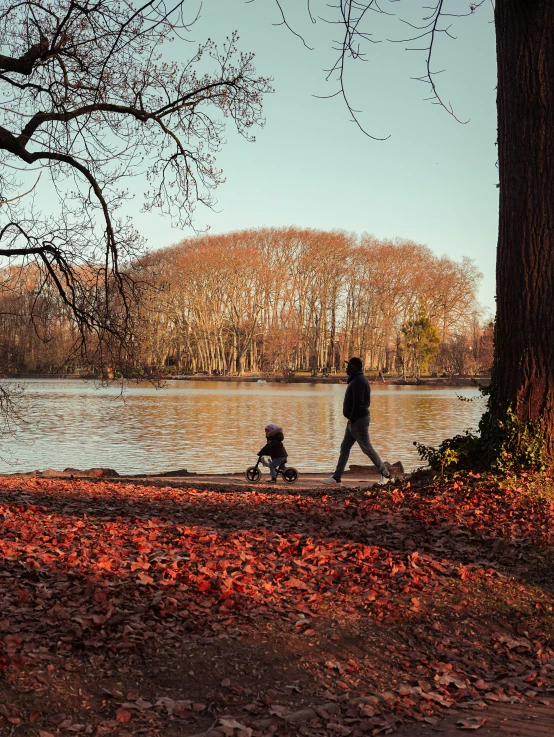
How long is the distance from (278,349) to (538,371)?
80261 millimetres

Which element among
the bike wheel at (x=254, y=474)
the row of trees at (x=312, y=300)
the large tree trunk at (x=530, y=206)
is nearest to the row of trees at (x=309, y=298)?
the row of trees at (x=312, y=300)

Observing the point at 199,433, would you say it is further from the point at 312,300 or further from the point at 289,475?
the point at 312,300

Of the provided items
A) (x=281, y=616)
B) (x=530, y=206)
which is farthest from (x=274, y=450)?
(x=281, y=616)

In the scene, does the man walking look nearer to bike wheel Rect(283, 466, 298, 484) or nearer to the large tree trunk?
bike wheel Rect(283, 466, 298, 484)

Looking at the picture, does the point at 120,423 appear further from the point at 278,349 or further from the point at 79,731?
the point at 278,349

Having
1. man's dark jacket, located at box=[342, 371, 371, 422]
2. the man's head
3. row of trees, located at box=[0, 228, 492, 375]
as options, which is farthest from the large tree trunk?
row of trees, located at box=[0, 228, 492, 375]

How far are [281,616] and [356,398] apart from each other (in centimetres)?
722

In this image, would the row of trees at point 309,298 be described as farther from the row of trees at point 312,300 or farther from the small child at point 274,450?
the small child at point 274,450

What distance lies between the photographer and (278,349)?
8875 cm

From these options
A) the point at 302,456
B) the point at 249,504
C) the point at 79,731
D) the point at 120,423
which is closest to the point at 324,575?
the point at 79,731

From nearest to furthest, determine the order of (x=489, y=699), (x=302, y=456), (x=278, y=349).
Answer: (x=489, y=699), (x=302, y=456), (x=278, y=349)

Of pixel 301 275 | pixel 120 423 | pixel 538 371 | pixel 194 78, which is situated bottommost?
pixel 120 423

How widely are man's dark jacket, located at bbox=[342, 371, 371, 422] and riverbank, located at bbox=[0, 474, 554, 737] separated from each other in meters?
4.10

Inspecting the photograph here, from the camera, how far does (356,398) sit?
1245cm
